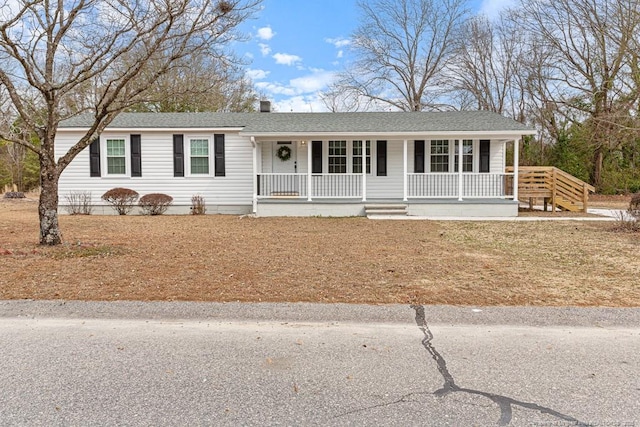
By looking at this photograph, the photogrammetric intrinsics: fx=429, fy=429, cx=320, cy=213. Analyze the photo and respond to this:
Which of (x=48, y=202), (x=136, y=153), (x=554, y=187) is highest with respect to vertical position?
(x=136, y=153)

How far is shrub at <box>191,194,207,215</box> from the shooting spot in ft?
52.2

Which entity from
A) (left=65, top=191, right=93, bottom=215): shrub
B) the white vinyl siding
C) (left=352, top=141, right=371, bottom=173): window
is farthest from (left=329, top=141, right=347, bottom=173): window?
(left=65, top=191, right=93, bottom=215): shrub

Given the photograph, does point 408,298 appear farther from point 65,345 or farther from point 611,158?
point 611,158

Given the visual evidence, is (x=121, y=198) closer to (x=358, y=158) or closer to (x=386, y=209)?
(x=358, y=158)

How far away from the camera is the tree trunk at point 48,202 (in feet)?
24.7

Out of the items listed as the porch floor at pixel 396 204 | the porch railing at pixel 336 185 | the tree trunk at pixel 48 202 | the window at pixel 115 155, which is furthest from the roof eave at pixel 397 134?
the tree trunk at pixel 48 202

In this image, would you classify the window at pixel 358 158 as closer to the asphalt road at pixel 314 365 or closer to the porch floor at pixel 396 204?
the porch floor at pixel 396 204

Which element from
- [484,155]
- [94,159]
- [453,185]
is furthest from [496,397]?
[94,159]

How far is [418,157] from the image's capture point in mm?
15859

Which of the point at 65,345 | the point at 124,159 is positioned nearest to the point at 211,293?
the point at 65,345

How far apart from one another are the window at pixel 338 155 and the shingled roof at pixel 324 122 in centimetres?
77

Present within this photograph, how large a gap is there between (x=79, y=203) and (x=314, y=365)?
15.6 meters

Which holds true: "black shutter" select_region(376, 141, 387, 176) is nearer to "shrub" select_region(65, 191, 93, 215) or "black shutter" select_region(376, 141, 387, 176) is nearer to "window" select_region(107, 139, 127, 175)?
"window" select_region(107, 139, 127, 175)

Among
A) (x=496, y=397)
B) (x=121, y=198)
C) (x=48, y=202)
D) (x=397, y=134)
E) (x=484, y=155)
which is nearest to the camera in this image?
(x=496, y=397)
